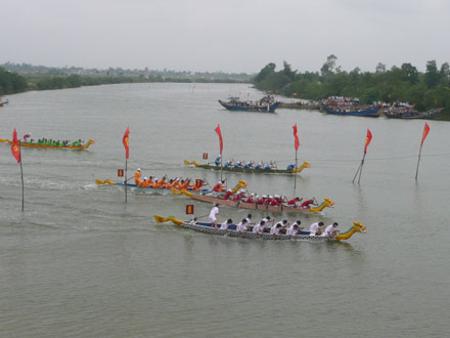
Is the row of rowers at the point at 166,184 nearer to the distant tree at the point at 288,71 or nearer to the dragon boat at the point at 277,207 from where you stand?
the dragon boat at the point at 277,207

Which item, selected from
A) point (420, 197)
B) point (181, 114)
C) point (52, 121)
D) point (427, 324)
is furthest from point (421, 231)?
point (181, 114)

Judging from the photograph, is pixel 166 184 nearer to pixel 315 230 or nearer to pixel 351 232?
pixel 315 230

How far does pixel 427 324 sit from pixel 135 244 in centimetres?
855

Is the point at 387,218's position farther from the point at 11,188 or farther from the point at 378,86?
the point at 378,86

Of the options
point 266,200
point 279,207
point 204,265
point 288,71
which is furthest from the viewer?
point 288,71

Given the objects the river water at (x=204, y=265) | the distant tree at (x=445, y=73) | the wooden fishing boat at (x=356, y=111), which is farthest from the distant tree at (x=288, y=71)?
the river water at (x=204, y=265)

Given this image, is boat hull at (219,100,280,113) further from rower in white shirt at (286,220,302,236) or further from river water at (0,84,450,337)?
rower in white shirt at (286,220,302,236)

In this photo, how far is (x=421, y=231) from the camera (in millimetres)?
22750

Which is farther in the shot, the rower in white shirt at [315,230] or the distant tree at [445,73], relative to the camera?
the distant tree at [445,73]

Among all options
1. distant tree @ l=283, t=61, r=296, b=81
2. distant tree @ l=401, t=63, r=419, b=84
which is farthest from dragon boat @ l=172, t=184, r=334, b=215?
distant tree @ l=283, t=61, r=296, b=81

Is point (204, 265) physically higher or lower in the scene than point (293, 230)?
lower

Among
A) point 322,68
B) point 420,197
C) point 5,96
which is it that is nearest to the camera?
point 420,197

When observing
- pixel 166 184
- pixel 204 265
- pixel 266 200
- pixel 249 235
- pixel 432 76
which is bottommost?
pixel 204 265

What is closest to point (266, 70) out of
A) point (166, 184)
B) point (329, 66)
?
point (329, 66)
